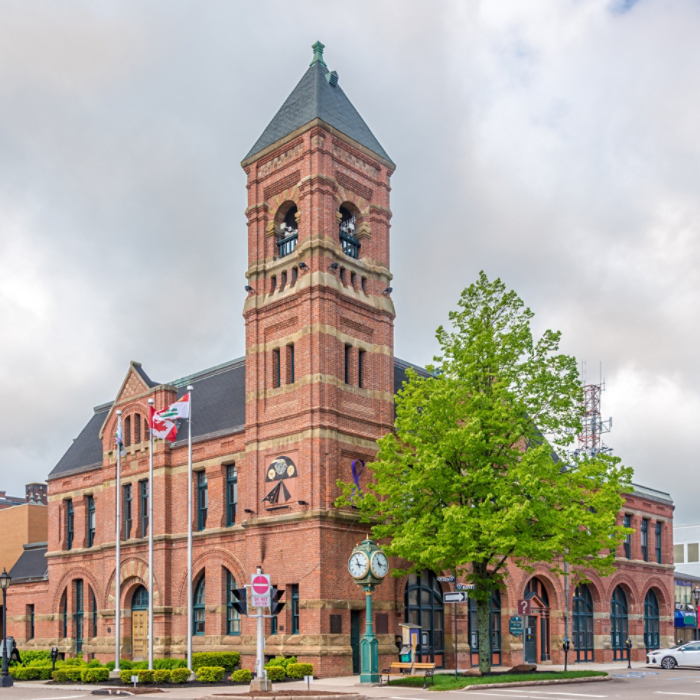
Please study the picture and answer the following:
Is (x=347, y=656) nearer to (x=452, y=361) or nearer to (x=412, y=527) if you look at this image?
(x=412, y=527)

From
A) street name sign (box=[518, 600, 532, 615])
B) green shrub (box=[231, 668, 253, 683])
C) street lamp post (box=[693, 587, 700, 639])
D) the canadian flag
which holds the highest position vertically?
the canadian flag

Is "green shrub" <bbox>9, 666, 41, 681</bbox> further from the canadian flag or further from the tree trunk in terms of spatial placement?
the tree trunk

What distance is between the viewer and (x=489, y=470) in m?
29.4

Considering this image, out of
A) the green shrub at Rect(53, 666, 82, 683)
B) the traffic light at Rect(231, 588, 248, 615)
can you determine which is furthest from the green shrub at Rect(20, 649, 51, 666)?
the traffic light at Rect(231, 588, 248, 615)

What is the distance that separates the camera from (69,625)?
45844mm

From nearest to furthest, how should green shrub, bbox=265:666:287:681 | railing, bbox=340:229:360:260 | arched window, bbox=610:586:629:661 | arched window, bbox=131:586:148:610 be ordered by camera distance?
green shrub, bbox=265:666:287:681, railing, bbox=340:229:360:260, arched window, bbox=131:586:148:610, arched window, bbox=610:586:629:661

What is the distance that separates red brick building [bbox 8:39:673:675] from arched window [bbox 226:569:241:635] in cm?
8

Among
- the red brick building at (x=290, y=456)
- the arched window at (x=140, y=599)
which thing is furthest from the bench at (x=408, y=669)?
the arched window at (x=140, y=599)

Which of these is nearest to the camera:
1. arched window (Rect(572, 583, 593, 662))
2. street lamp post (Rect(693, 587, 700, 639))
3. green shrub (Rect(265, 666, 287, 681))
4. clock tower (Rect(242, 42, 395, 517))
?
green shrub (Rect(265, 666, 287, 681))

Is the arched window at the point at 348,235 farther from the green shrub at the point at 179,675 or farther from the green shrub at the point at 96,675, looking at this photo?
the green shrub at the point at 96,675

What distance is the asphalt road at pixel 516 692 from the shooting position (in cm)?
2456

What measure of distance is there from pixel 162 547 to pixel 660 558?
32.2 m

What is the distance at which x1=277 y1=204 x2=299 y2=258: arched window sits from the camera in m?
38.3

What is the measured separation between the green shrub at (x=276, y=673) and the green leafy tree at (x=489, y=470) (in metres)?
5.42
